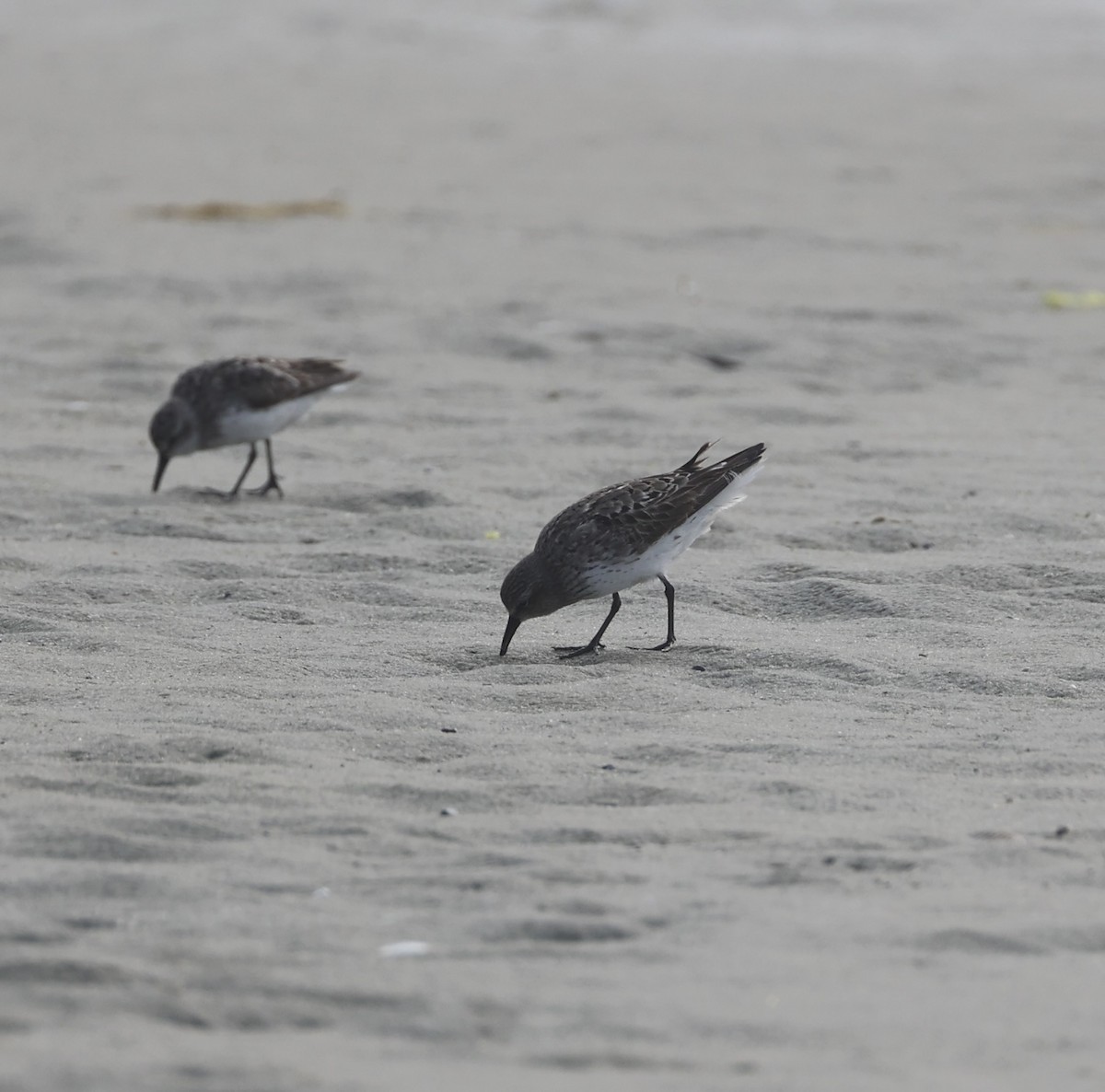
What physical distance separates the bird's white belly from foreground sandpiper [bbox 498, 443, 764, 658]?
9.30 ft

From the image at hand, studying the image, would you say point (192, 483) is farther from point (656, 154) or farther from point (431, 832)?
point (656, 154)

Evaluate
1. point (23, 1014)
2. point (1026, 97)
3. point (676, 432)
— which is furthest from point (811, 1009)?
point (1026, 97)

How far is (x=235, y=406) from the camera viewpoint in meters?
9.05

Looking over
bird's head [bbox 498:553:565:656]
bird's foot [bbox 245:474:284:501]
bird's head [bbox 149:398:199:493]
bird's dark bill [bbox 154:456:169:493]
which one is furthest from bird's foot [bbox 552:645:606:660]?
bird's head [bbox 149:398:199:493]

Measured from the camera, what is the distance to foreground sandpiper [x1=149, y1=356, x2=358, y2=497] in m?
8.98

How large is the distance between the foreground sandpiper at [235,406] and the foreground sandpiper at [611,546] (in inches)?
101

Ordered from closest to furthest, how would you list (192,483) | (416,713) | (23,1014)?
(23,1014) → (416,713) → (192,483)

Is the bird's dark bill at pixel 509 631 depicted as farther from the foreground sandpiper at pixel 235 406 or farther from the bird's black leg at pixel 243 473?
the bird's black leg at pixel 243 473

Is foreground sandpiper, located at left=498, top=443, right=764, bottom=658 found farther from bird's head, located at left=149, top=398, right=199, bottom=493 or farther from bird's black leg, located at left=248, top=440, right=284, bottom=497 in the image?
bird's head, located at left=149, top=398, right=199, bottom=493

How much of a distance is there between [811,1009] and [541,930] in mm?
655

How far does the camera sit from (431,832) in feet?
15.8

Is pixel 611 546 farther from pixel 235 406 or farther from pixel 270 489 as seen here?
pixel 235 406

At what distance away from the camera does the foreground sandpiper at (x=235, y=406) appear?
354 inches

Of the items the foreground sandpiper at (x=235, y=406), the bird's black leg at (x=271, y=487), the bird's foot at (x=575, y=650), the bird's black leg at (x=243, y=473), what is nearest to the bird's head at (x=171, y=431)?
the foreground sandpiper at (x=235, y=406)
